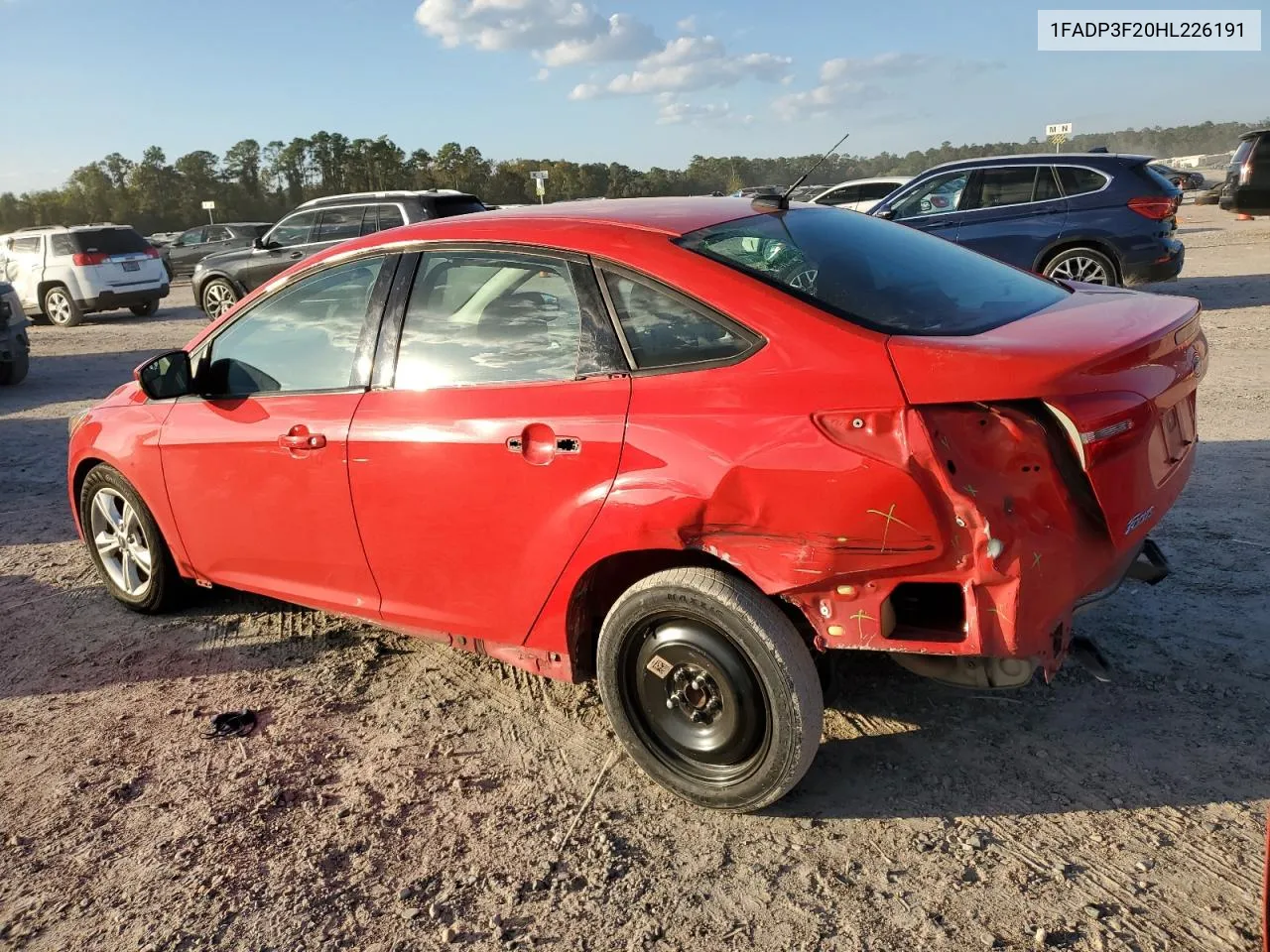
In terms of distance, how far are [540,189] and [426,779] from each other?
21023 millimetres

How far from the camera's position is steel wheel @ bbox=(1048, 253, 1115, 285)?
1062 centimetres

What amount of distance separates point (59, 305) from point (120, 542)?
1591 cm

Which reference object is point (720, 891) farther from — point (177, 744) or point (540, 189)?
point (540, 189)

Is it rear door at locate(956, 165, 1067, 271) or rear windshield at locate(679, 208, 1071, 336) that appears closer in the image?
rear windshield at locate(679, 208, 1071, 336)

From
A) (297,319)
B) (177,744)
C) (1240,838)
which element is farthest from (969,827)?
(297,319)

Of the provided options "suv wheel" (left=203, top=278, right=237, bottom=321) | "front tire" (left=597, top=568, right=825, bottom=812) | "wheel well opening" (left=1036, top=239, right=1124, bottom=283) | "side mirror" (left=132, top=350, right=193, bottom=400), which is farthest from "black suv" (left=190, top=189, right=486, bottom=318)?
"front tire" (left=597, top=568, right=825, bottom=812)

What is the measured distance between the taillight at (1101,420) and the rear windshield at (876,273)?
0.41 meters

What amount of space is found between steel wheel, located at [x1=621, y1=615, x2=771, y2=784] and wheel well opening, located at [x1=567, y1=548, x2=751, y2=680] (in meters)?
0.18

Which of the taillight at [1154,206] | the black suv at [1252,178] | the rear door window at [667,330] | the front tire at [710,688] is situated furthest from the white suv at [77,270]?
the black suv at [1252,178]

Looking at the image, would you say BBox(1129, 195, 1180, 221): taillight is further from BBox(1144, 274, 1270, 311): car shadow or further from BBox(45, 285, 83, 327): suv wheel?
BBox(45, 285, 83, 327): suv wheel

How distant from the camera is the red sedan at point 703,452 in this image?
2412mm

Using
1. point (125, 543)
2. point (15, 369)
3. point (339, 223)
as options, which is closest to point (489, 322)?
point (125, 543)

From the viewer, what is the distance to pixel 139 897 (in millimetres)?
2670

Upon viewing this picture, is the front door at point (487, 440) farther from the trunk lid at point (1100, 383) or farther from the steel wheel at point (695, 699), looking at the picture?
the trunk lid at point (1100, 383)
